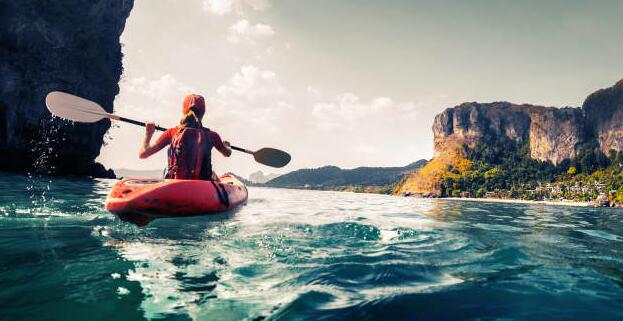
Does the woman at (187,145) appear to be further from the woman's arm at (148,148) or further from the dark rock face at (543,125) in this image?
the dark rock face at (543,125)

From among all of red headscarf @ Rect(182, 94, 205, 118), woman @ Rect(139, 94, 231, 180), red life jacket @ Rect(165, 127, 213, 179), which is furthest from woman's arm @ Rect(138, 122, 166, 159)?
red headscarf @ Rect(182, 94, 205, 118)

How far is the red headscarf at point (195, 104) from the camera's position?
7.55 meters

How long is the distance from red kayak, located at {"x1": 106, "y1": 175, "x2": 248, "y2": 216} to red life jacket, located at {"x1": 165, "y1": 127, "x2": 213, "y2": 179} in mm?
446

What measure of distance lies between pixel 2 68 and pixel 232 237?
4378cm

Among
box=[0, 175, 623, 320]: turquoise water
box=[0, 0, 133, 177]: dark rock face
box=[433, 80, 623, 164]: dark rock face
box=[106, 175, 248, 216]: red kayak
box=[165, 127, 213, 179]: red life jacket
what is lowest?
box=[0, 175, 623, 320]: turquoise water

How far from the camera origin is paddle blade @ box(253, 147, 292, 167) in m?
11.1

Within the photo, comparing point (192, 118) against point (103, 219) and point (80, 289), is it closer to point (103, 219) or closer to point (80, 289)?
point (103, 219)

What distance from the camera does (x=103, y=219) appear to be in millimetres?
7312

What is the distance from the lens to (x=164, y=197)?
6.19m

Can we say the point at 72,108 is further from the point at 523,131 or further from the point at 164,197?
the point at 523,131

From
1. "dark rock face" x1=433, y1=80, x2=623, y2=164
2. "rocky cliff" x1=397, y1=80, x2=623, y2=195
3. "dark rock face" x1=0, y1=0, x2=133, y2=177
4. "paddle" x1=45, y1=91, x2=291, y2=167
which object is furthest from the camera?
"rocky cliff" x1=397, y1=80, x2=623, y2=195

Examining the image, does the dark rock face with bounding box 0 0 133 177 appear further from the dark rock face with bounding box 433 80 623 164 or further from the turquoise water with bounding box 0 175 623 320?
the dark rock face with bounding box 433 80 623 164

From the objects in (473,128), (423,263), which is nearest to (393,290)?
(423,263)

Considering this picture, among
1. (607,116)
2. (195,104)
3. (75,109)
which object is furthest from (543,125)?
(75,109)
